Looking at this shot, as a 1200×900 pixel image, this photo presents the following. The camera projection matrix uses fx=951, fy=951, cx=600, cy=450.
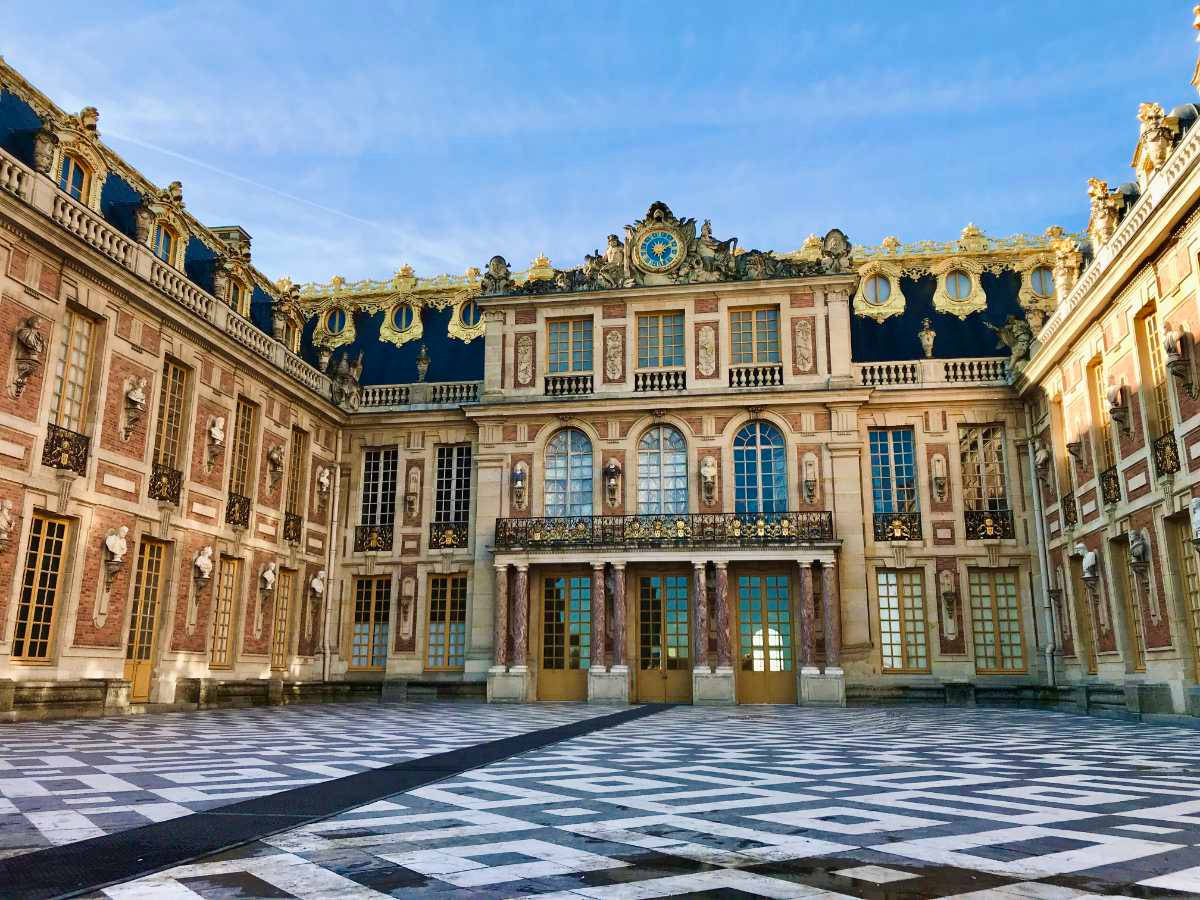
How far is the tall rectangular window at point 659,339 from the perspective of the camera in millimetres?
27109

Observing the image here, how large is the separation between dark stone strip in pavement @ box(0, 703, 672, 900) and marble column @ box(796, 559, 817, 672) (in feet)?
52.8

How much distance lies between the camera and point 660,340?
2727cm

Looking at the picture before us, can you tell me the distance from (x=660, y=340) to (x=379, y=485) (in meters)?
9.38

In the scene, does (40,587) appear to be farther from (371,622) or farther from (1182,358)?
(1182,358)

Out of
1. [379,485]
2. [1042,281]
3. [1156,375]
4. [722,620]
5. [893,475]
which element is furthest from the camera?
[379,485]

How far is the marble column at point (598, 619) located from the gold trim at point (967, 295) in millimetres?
13051

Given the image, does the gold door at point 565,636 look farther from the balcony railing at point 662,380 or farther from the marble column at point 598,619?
the balcony railing at point 662,380

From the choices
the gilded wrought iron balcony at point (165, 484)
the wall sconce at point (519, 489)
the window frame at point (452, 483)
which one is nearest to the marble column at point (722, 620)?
the wall sconce at point (519, 489)

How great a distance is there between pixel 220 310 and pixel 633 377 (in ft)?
36.1

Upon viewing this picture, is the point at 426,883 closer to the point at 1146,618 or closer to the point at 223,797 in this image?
the point at 223,797

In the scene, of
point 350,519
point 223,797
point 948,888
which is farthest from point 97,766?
point 350,519

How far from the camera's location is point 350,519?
28.1 meters

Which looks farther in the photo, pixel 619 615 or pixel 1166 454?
pixel 619 615

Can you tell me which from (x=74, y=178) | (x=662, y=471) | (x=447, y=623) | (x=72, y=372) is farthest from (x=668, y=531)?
(x=74, y=178)
